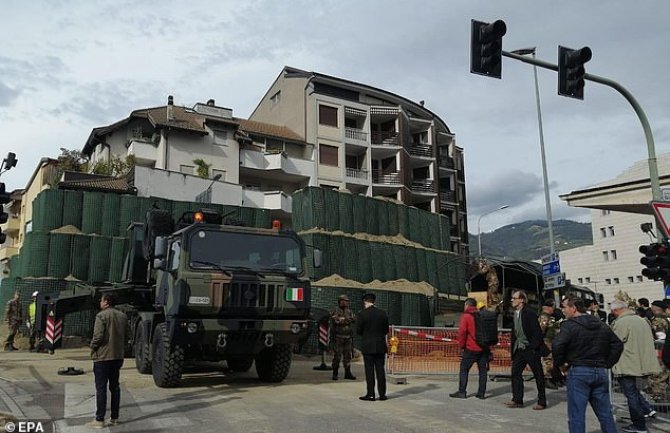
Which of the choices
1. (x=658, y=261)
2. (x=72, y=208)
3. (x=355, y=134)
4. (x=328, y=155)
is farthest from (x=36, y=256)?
(x=355, y=134)

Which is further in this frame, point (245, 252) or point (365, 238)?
point (365, 238)

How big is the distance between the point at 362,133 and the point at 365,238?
25764mm

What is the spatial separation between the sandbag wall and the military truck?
26.4ft

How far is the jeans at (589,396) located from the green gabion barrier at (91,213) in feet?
60.9

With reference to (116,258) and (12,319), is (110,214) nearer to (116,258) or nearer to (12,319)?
(116,258)

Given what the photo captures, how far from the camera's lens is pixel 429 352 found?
13180mm

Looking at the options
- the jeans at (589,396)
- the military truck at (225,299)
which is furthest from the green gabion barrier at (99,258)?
the jeans at (589,396)

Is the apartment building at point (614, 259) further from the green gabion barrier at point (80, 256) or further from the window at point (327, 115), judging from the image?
the green gabion barrier at point (80, 256)

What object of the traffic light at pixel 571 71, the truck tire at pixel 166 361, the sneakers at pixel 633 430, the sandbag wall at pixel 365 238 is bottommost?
the sneakers at pixel 633 430

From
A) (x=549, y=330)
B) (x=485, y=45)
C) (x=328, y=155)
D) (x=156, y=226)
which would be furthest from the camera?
(x=328, y=155)

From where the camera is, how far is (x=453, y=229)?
172ft

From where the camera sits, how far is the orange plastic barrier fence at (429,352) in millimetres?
12727

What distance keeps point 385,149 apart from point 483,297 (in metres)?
22.9

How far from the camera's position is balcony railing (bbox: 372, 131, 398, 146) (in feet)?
152
